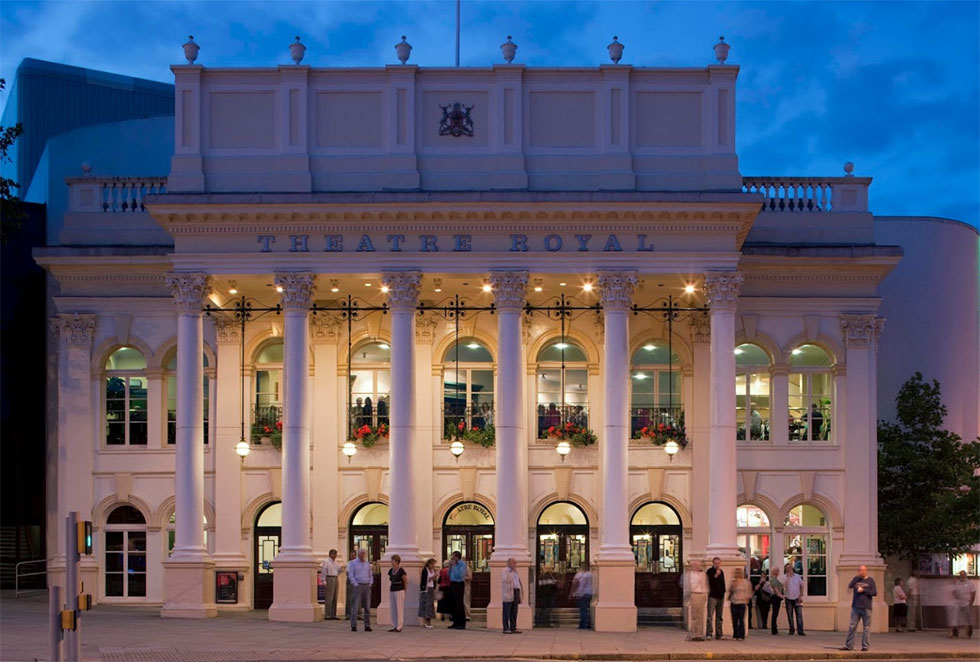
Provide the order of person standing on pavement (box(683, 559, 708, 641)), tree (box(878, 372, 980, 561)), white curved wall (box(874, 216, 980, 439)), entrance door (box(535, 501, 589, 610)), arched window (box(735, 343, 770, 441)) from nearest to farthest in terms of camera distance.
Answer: person standing on pavement (box(683, 559, 708, 641)) → tree (box(878, 372, 980, 561)) → arched window (box(735, 343, 770, 441)) → entrance door (box(535, 501, 589, 610)) → white curved wall (box(874, 216, 980, 439))

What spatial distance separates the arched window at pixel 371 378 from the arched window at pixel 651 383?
6.26 meters

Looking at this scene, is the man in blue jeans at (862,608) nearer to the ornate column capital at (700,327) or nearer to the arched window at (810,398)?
the arched window at (810,398)

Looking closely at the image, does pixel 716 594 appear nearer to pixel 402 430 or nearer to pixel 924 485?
pixel 402 430

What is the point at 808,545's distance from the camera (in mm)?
38656

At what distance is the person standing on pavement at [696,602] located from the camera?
31.7 metres

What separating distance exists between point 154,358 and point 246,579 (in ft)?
19.6

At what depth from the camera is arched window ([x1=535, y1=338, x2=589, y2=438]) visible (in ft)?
130


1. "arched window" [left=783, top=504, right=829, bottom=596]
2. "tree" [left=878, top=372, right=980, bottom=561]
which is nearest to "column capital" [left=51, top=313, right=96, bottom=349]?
"arched window" [left=783, top=504, right=829, bottom=596]

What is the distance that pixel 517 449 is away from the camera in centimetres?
3484

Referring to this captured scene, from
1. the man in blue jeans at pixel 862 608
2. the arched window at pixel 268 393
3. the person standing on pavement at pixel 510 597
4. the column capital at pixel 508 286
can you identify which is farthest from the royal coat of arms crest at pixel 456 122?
the man in blue jeans at pixel 862 608

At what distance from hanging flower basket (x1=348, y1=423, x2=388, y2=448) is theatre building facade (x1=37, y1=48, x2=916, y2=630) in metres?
0.16

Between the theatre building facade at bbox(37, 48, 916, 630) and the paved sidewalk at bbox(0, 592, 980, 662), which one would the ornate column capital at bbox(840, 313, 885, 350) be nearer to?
Answer: the theatre building facade at bbox(37, 48, 916, 630)

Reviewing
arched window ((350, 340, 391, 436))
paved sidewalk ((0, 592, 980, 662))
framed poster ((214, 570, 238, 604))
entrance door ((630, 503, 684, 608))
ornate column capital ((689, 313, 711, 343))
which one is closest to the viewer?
paved sidewalk ((0, 592, 980, 662))

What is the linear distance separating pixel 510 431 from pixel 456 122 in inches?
285
